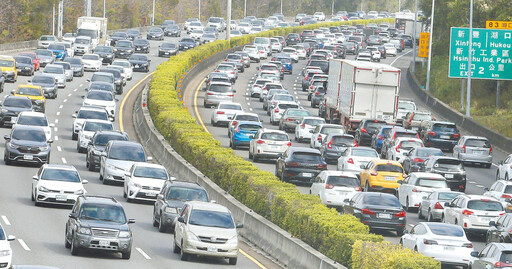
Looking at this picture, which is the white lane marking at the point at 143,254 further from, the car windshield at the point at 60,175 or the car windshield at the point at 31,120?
the car windshield at the point at 31,120

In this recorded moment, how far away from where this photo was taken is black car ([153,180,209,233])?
99.3 ft

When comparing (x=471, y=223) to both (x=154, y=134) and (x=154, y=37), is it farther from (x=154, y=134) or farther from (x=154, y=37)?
(x=154, y=37)

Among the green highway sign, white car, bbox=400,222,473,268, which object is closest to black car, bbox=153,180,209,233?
white car, bbox=400,222,473,268

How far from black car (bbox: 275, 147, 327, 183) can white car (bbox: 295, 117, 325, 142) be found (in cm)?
1263

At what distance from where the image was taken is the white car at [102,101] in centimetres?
5619

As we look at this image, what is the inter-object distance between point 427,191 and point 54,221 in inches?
502

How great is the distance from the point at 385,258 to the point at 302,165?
19275mm

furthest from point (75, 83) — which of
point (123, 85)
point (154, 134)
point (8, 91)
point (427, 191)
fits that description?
point (427, 191)

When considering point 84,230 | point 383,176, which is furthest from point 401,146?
point 84,230

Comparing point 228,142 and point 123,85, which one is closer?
point 228,142

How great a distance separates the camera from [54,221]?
101 feet

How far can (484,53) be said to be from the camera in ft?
207

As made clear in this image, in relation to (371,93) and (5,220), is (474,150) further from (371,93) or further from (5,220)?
(5,220)

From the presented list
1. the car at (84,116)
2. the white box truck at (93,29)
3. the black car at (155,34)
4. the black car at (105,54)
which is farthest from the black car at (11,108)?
the black car at (155,34)
